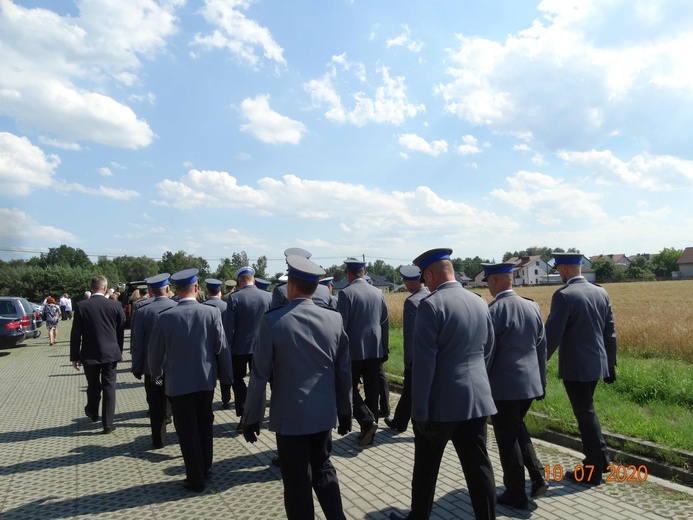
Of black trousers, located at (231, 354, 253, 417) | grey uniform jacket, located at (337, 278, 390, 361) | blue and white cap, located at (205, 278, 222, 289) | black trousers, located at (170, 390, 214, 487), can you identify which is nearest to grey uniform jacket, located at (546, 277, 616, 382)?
grey uniform jacket, located at (337, 278, 390, 361)

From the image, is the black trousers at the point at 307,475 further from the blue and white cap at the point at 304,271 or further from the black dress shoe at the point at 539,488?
the black dress shoe at the point at 539,488

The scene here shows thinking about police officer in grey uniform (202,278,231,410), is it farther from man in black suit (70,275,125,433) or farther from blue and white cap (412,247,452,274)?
blue and white cap (412,247,452,274)

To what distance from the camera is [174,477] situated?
18.0ft

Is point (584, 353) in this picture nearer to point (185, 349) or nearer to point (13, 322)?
point (185, 349)

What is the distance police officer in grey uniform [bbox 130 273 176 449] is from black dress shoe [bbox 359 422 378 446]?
2468mm

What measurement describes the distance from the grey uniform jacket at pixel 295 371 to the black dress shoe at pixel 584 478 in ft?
9.12

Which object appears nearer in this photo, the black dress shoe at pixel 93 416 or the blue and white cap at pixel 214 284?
the black dress shoe at pixel 93 416

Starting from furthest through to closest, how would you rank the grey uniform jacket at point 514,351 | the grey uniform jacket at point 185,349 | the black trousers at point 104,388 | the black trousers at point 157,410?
the black trousers at point 104,388
the black trousers at point 157,410
the grey uniform jacket at point 185,349
the grey uniform jacket at point 514,351

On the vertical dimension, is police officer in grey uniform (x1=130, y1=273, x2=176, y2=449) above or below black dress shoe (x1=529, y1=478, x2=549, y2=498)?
above

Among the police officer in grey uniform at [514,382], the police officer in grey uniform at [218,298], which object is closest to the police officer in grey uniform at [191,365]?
the police officer in grey uniform at [514,382]

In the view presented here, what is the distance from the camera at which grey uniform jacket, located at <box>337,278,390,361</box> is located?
6613 mm

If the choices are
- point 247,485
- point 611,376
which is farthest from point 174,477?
point 611,376

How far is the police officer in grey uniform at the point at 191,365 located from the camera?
5.08 m

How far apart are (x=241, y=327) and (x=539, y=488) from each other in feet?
14.7
